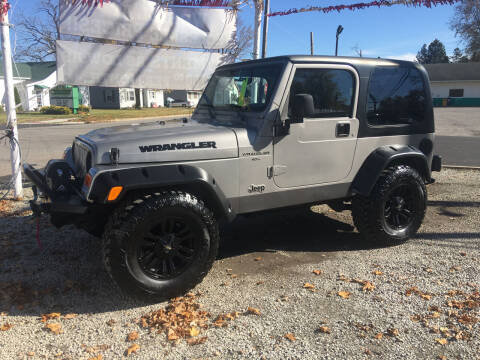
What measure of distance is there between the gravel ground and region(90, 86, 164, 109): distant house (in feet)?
140

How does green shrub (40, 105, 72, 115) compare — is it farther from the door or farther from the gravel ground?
the door

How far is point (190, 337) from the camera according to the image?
9.32 ft

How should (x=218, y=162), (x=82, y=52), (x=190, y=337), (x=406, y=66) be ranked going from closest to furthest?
(x=190, y=337) → (x=218, y=162) → (x=406, y=66) → (x=82, y=52)

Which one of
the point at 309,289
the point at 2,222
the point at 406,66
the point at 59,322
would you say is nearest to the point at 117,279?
the point at 59,322

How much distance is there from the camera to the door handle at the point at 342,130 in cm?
410

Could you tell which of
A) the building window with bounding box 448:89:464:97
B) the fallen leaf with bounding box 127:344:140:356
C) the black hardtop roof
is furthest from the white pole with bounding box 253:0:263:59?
the building window with bounding box 448:89:464:97

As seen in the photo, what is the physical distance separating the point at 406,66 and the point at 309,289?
2830 mm

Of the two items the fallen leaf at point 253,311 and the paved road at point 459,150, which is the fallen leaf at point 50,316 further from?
the paved road at point 459,150

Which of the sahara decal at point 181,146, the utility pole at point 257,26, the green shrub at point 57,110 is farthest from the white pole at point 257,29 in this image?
the green shrub at point 57,110

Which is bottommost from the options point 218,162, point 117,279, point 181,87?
point 117,279

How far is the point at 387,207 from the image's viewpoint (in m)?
4.54

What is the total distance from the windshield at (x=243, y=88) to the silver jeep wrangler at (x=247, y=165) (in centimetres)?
1

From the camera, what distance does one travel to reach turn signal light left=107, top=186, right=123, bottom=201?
9.94 ft

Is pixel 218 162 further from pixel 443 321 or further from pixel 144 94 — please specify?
pixel 144 94
